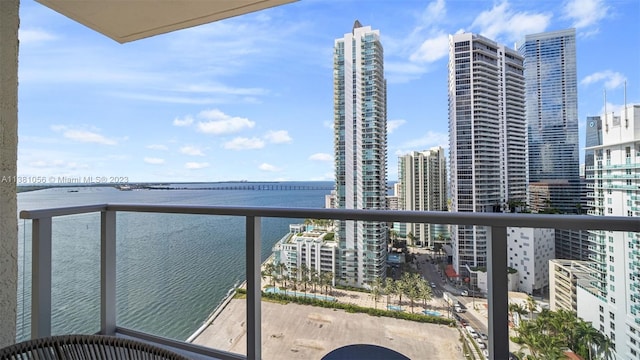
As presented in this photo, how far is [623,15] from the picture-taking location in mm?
3131

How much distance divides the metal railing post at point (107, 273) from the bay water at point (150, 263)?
0.12 feet

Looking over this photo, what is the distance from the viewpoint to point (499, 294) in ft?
4.78

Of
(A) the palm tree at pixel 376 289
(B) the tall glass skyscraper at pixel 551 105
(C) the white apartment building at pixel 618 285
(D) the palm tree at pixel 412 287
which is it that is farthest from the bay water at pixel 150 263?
(B) the tall glass skyscraper at pixel 551 105

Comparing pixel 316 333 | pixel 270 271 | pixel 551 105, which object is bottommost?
pixel 316 333

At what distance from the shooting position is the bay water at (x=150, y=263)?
2.07 m

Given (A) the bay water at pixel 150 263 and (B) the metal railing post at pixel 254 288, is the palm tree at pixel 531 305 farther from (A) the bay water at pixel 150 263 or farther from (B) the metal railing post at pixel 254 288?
(B) the metal railing post at pixel 254 288

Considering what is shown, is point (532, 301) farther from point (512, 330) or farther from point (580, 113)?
point (580, 113)

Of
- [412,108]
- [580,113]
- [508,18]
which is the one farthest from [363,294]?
[412,108]

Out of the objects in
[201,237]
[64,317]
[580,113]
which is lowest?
[64,317]

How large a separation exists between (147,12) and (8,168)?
1.30 m

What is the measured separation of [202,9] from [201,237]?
1.70 metres

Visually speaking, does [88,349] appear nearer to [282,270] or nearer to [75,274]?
[282,270]

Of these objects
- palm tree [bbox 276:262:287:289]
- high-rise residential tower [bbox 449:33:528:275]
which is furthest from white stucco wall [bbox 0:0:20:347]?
high-rise residential tower [bbox 449:33:528:275]

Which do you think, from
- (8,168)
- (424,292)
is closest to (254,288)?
(424,292)
